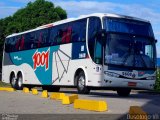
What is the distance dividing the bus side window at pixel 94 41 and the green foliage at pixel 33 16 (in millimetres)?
34318

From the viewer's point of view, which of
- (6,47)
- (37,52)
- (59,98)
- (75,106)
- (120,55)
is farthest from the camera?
(6,47)

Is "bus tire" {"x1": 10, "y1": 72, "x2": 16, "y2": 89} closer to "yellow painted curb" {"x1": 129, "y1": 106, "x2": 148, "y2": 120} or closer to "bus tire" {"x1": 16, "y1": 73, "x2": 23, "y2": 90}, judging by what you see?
"bus tire" {"x1": 16, "y1": 73, "x2": 23, "y2": 90}

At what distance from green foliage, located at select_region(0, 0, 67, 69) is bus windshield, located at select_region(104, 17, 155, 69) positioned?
3452 cm

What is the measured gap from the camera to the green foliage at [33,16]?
54.8m

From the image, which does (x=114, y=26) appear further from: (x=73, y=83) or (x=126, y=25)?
(x=73, y=83)

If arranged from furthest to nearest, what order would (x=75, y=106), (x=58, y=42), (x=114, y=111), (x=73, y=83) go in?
1. (x=58, y=42)
2. (x=73, y=83)
3. (x=75, y=106)
4. (x=114, y=111)

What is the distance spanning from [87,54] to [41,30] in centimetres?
673

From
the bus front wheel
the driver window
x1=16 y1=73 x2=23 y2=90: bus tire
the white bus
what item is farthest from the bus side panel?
the bus front wheel

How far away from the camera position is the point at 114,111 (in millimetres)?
13125

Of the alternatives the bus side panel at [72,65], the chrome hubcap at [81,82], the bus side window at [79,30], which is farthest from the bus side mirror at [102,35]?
the chrome hubcap at [81,82]

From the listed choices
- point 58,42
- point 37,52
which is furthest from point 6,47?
point 58,42

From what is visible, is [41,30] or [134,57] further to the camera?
[41,30]

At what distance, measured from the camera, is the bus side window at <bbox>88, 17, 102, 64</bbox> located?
64.0 feet

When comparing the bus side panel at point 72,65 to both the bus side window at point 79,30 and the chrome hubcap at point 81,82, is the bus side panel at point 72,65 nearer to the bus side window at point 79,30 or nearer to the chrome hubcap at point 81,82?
the bus side window at point 79,30
